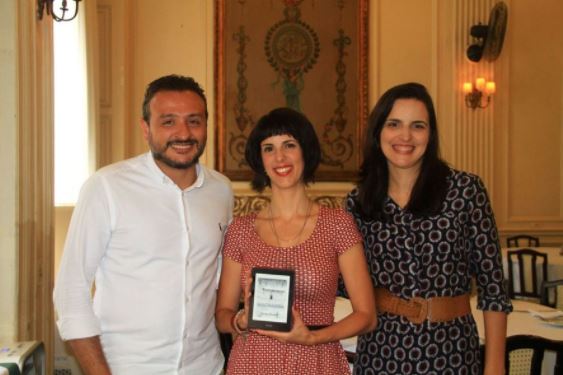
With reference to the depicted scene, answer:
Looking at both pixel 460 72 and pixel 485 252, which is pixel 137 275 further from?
pixel 460 72

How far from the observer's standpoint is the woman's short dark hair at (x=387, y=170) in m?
2.21

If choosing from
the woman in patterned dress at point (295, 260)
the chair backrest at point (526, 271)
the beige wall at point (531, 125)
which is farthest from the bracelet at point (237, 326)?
the beige wall at point (531, 125)

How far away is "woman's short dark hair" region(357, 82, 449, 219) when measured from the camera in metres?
2.21

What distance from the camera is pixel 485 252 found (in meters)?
2.17

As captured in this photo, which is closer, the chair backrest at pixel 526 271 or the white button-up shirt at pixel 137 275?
the white button-up shirt at pixel 137 275

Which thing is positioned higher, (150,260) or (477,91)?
(477,91)

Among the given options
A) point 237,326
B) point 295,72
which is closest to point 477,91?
point 295,72

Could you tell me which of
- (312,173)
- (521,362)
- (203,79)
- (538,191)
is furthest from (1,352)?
(538,191)

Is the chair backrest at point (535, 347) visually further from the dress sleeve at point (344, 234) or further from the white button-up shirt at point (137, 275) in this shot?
the white button-up shirt at point (137, 275)

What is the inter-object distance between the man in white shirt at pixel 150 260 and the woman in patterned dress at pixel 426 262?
23.7 inches

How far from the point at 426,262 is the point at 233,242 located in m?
0.67

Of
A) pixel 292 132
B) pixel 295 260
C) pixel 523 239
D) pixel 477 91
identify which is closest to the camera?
pixel 295 260

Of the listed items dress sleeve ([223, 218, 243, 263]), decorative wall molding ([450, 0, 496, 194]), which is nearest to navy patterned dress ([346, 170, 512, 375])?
dress sleeve ([223, 218, 243, 263])

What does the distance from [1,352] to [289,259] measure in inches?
49.9
